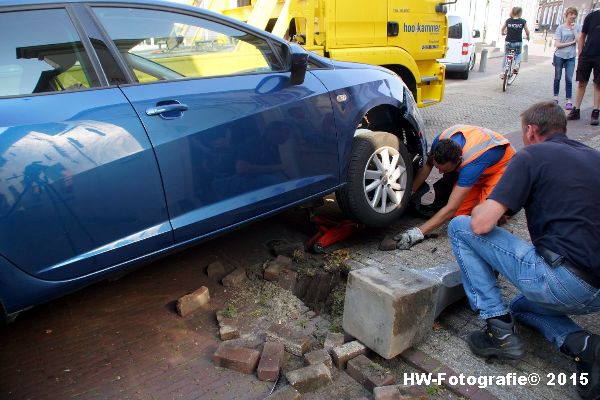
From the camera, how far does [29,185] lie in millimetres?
2008

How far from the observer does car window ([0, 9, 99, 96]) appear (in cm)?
213

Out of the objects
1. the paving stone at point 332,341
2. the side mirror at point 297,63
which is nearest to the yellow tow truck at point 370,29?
the side mirror at point 297,63

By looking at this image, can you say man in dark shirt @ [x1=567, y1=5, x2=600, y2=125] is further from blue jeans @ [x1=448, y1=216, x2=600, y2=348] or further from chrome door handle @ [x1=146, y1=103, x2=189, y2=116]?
chrome door handle @ [x1=146, y1=103, x2=189, y2=116]

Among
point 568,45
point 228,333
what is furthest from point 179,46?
point 568,45

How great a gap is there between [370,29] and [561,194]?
4.38 metres

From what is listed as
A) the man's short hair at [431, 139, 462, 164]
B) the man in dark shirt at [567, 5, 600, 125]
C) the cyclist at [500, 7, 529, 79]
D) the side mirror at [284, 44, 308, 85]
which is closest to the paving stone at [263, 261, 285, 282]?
the side mirror at [284, 44, 308, 85]

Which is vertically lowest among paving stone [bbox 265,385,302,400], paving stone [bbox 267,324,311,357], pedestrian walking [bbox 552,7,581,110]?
paving stone [bbox 267,324,311,357]

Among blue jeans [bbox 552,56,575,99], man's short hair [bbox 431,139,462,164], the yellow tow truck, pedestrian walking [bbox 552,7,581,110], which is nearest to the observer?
man's short hair [bbox 431,139,462,164]

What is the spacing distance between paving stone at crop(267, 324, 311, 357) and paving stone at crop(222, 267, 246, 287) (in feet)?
1.71

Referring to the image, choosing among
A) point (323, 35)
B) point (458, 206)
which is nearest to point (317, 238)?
point (458, 206)

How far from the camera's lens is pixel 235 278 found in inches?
123

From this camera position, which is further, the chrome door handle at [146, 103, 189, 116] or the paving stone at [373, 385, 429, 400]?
the chrome door handle at [146, 103, 189, 116]

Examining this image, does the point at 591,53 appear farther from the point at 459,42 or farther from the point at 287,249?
the point at 459,42

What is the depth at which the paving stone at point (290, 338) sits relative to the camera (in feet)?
8.15
